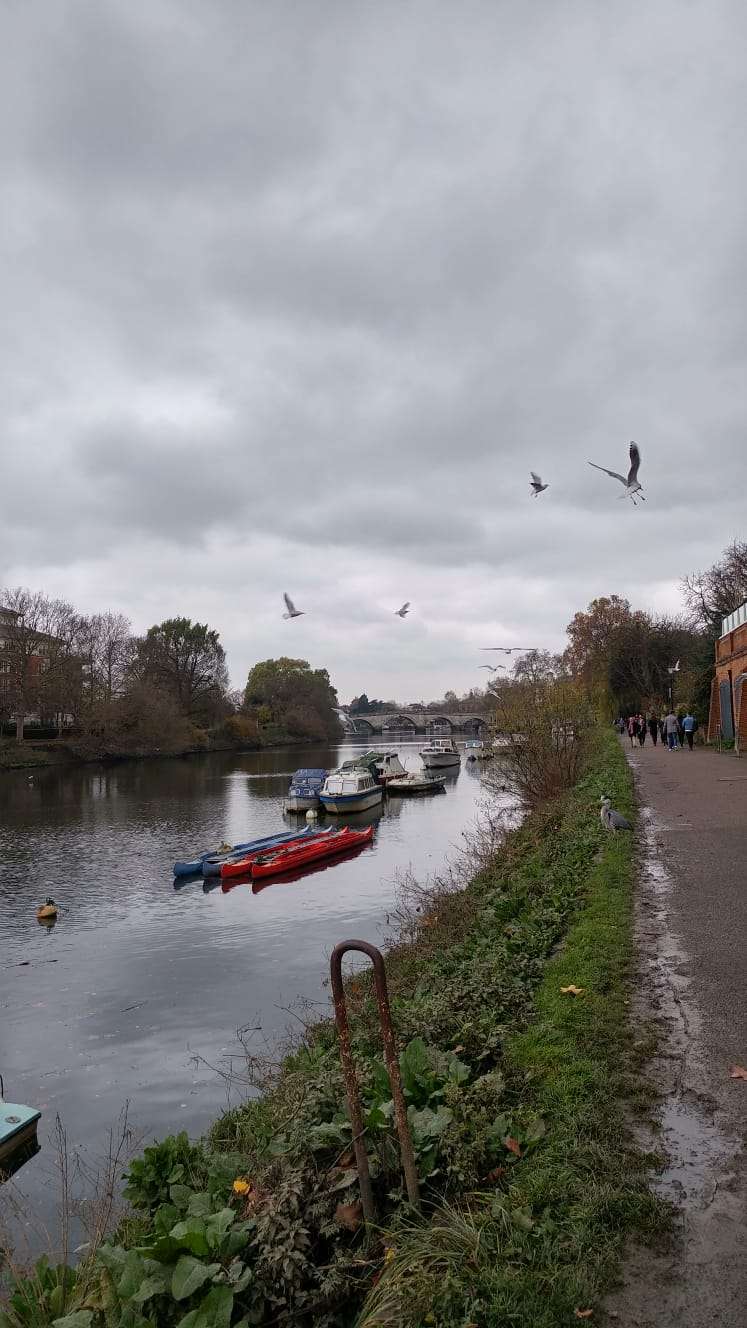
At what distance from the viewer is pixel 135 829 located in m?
32.4

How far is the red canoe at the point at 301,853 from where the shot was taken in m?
23.5

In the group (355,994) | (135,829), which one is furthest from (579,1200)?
(135,829)

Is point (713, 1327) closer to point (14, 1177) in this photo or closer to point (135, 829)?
point (14, 1177)

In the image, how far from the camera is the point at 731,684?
3164 cm

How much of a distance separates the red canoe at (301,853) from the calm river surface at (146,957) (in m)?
0.58

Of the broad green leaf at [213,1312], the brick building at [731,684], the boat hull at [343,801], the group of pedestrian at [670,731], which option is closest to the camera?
the broad green leaf at [213,1312]

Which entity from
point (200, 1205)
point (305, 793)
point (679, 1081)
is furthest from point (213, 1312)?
point (305, 793)

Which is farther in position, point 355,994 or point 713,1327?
point 355,994

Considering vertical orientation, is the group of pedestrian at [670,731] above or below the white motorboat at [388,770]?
above

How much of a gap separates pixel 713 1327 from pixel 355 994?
6.93 m

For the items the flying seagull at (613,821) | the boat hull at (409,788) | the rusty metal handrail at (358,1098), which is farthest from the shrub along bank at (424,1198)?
the boat hull at (409,788)

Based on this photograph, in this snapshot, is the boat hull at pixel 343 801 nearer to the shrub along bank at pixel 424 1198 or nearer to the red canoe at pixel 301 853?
the red canoe at pixel 301 853

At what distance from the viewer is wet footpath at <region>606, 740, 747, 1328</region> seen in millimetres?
3111

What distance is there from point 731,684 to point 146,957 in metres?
24.7
